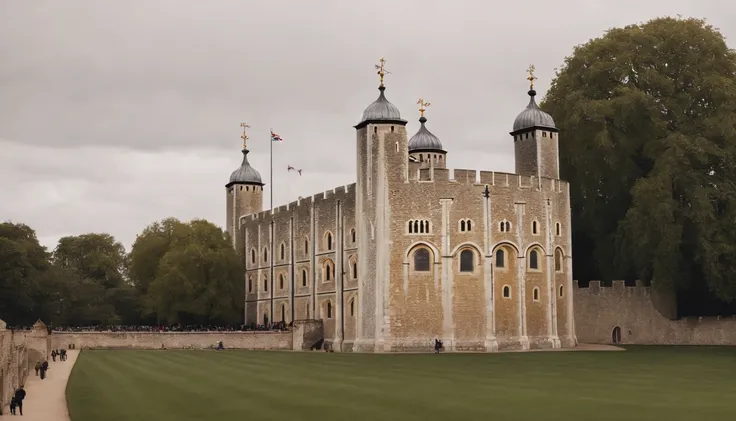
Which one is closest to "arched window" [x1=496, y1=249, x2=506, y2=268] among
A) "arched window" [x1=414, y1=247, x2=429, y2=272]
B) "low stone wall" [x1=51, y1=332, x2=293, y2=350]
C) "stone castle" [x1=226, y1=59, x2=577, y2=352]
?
"stone castle" [x1=226, y1=59, x2=577, y2=352]

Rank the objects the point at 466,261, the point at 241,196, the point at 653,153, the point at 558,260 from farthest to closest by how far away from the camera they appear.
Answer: the point at 241,196, the point at 558,260, the point at 653,153, the point at 466,261

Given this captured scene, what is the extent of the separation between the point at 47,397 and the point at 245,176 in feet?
160

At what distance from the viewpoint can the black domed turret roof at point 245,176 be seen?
7781 centimetres

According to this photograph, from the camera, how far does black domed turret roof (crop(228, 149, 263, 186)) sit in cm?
7781

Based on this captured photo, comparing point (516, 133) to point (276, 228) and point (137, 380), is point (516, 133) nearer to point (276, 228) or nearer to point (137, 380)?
point (276, 228)

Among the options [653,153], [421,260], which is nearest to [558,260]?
[653,153]

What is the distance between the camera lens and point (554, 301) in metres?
56.5

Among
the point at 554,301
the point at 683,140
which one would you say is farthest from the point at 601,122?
the point at 554,301

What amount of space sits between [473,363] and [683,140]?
18861 millimetres

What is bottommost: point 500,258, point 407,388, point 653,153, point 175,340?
point 407,388

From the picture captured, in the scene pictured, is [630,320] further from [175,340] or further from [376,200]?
[175,340]

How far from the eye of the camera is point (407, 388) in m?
29.5

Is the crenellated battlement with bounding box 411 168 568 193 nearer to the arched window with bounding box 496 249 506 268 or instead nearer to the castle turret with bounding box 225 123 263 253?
the arched window with bounding box 496 249 506 268

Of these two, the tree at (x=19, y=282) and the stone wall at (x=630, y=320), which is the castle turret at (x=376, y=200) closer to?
the stone wall at (x=630, y=320)
